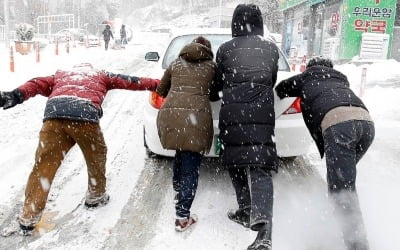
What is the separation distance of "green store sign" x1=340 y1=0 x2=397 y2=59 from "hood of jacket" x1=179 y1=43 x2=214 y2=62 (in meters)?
15.3

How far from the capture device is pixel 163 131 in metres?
3.57

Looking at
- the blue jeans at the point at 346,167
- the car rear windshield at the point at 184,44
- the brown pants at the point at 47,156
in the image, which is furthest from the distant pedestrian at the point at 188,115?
the car rear windshield at the point at 184,44

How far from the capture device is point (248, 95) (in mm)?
3250

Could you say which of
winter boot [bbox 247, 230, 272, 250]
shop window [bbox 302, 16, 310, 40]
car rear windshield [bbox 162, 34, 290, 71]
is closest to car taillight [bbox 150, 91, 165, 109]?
car rear windshield [bbox 162, 34, 290, 71]

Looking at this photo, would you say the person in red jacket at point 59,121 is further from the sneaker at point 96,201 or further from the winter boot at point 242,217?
the winter boot at point 242,217

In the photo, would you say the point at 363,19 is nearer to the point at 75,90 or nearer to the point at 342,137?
the point at 342,137

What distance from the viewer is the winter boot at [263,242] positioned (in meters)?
3.07

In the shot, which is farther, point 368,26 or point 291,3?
point 291,3

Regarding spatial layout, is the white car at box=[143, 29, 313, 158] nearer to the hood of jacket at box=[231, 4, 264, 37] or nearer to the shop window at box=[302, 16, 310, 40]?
the hood of jacket at box=[231, 4, 264, 37]

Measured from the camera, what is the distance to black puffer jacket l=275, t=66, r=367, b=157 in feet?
10.6

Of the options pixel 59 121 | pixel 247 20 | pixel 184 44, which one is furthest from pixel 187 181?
pixel 184 44

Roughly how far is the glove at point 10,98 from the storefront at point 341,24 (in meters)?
16.1

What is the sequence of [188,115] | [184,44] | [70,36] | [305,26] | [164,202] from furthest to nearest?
[70,36]
[305,26]
[184,44]
[164,202]
[188,115]

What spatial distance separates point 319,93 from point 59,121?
203 centimetres
